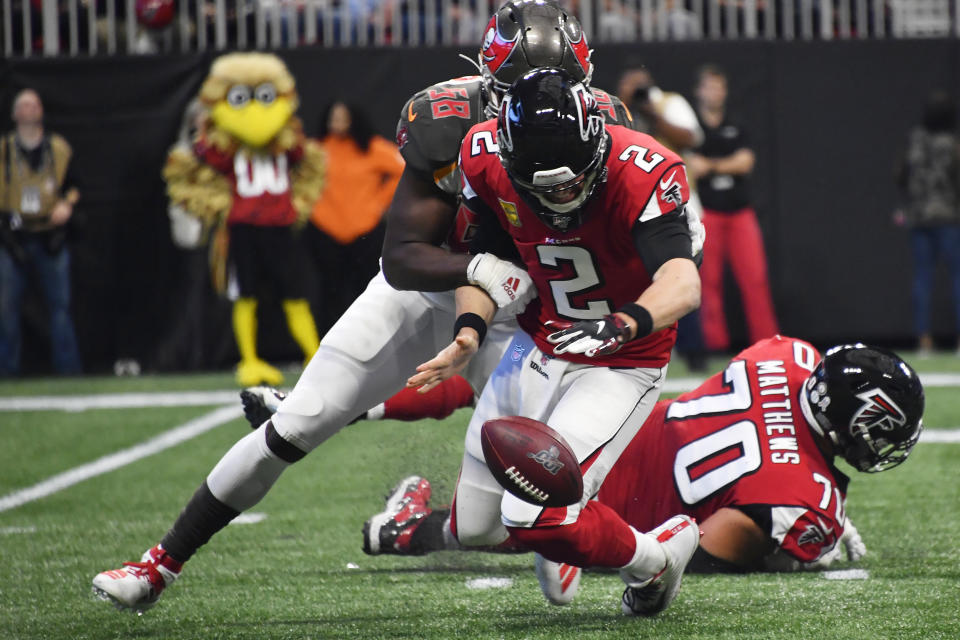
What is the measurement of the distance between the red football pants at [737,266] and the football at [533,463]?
5.05 metres

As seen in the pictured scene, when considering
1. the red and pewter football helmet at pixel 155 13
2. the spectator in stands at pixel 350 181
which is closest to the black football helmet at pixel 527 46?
the spectator in stands at pixel 350 181

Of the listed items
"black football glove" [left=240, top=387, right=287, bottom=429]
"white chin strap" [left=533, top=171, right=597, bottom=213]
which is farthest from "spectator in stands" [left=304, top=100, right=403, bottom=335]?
"white chin strap" [left=533, top=171, right=597, bottom=213]

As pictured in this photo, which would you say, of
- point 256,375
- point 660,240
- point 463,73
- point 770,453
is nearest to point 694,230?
point 660,240

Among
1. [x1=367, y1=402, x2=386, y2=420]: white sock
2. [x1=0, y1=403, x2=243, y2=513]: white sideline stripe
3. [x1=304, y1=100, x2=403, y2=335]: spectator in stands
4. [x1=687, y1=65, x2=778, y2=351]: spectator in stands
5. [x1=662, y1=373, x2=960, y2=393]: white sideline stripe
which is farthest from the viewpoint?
[x1=304, y1=100, x2=403, y2=335]: spectator in stands

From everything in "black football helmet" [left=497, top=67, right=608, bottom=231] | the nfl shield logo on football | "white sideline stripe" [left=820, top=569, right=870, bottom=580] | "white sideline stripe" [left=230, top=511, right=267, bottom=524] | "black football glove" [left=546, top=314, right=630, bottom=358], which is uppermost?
"black football helmet" [left=497, top=67, right=608, bottom=231]

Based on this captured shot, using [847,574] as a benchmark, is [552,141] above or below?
above

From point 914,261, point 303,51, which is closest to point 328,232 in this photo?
point 303,51

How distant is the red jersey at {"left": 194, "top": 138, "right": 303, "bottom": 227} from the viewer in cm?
766

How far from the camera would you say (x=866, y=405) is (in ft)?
11.7

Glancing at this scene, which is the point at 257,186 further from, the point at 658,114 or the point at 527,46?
the point at 527,46

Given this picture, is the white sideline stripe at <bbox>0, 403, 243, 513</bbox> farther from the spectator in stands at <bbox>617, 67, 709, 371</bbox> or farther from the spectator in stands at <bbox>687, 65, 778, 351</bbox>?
the spectator in stands at <bbox>687, 65, 778, 351</bbox>

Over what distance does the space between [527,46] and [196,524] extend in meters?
1.49

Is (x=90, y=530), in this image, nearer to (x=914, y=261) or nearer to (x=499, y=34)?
(x=499, y=34)

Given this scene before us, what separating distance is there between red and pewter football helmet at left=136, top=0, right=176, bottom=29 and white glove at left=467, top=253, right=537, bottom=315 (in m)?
5.90
